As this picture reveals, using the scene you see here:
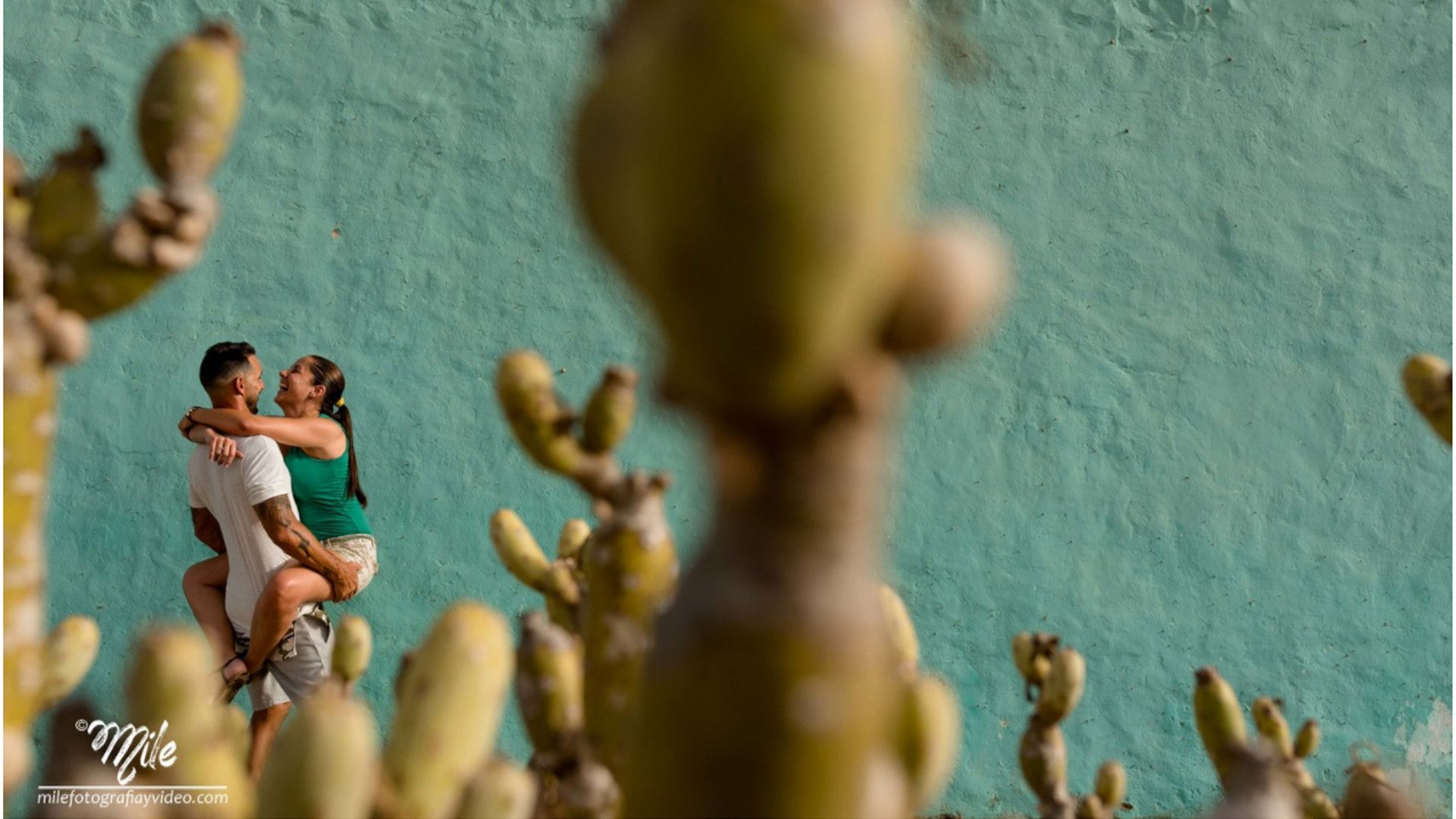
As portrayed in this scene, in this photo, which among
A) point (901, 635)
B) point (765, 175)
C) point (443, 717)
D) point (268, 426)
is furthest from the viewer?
point (268, 426)

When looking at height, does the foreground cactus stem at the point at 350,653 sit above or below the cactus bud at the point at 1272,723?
above

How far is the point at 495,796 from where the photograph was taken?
2.13 ft

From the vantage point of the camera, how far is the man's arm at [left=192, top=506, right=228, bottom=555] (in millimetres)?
3135

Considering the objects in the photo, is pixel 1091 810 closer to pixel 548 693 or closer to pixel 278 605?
pixel 548 693

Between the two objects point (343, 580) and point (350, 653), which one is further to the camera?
point (343, 580)

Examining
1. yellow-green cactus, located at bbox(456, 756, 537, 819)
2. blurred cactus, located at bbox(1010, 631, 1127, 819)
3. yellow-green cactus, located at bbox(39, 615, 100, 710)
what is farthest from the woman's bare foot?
yellow-green cactus, located at bbox(456, 756, 537, 819)

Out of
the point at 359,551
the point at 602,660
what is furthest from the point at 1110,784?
the point at 359,551

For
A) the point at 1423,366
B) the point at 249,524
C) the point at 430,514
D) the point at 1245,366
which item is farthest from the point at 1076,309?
the point at 1423,366

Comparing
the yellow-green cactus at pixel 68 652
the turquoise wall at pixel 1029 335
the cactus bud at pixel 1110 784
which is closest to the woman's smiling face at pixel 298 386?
the turquoise wall at pixel 1029 335

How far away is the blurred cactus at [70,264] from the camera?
604 millimetres

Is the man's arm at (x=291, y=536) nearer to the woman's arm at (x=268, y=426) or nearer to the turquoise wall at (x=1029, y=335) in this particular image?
the woman's arm at (x=268, y=426)

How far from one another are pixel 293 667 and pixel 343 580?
21 cm

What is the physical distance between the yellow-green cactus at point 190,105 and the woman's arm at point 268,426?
2.38 m

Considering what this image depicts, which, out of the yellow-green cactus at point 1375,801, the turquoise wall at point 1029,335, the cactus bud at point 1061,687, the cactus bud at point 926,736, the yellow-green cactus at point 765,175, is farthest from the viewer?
the turquoise wall at point 1029,335
